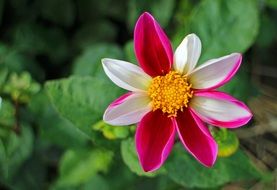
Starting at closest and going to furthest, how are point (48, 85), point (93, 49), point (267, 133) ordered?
1. point (48, 85)
2. point (93, 49)
3. point (267, 133)

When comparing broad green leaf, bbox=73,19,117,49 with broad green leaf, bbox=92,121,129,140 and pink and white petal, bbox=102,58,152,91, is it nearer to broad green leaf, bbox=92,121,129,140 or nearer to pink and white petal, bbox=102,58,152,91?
broad green leaf, bbox=92,121,129,140

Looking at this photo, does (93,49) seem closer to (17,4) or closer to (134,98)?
(17,4)

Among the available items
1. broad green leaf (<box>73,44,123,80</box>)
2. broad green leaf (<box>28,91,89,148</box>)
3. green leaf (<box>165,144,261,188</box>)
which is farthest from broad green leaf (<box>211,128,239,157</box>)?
broad green leaf (<box>73,44,123,80</box>)

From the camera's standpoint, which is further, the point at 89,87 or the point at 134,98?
the point at 89,87

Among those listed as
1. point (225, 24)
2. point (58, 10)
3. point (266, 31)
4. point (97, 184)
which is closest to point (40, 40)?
point (58, 10)

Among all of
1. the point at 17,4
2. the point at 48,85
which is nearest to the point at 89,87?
the point at 48,85

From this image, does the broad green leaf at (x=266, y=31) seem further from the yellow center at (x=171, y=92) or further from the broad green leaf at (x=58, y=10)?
the yellow center at (x=171, y=92)
